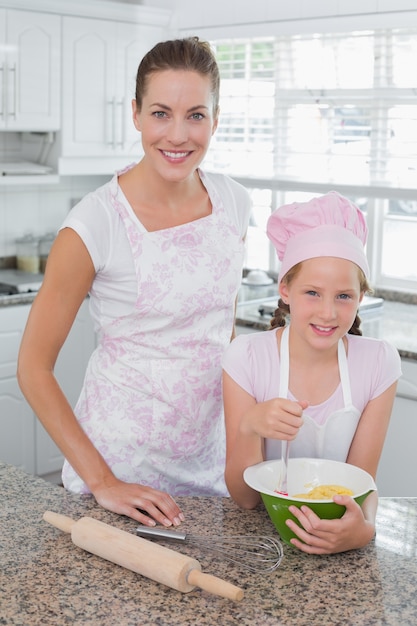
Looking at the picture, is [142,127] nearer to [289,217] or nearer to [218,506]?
[289,217]

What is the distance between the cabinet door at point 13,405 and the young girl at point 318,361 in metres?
2.12

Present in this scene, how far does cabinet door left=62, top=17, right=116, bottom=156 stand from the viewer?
3928 mm

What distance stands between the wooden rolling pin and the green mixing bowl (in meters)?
0.17

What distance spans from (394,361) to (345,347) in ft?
0.31

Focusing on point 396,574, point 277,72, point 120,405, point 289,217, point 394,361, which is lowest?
point 396,574

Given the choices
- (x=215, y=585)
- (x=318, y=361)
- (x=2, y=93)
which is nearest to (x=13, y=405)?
(x=2, y=93)

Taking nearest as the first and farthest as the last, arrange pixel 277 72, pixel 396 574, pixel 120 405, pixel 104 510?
pixel 396 574, pixel 104 510, pixel 120 405, pixel 277 72

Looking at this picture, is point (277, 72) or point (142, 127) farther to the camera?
point (277, 72)

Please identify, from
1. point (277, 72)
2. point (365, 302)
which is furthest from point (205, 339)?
point (277, 72)

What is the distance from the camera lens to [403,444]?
9.95 feet

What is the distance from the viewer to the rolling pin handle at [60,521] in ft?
4.43

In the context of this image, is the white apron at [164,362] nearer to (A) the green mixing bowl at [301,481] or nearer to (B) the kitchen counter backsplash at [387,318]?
(A) the green mixing bowl at [301,481]

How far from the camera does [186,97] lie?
5.36ft

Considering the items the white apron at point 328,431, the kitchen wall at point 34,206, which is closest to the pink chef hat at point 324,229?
the white apron at point 328,431
